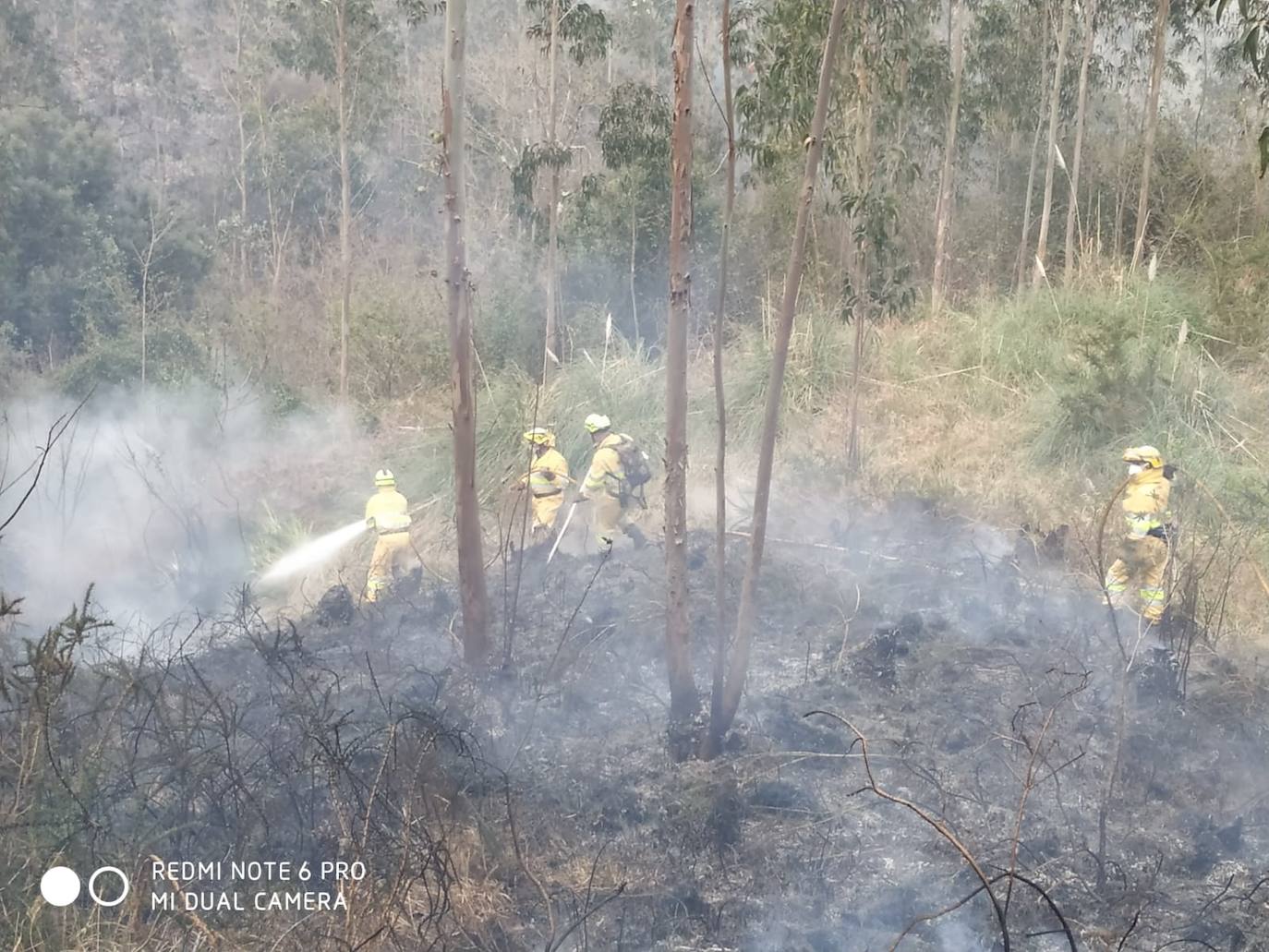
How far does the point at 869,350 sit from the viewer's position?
1331cm

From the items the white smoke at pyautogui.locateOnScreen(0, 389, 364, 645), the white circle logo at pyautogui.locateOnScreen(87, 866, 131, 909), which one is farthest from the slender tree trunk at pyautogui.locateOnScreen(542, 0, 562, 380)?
the white circle logo at pyautogui.locateOnScreen(87, 866, 131, 909)

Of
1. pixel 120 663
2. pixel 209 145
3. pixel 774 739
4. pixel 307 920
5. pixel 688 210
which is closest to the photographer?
pixel 307 920

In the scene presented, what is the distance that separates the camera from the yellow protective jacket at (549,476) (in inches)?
368

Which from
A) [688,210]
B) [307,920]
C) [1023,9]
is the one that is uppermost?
[1023,9]

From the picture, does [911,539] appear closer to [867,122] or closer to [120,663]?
[867,122]

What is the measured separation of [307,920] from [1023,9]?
18.9 m

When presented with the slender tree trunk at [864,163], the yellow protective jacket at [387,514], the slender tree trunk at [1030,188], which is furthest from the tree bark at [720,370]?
the slender tree trunk at [1030,188]

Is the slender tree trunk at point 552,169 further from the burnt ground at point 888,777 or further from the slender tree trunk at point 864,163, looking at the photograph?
the burnt ground at point 888,777

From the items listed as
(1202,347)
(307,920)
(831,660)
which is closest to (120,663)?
(307,920)

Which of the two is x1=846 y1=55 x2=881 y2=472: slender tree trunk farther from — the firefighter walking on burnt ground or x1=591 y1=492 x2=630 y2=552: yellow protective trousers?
the firefighter walking on burnt ground

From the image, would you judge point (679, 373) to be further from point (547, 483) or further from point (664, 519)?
point (547, 483)

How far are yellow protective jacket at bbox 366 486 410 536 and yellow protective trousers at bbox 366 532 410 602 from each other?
0.06 metres

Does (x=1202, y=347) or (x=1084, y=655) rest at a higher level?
(x=1202, y=347)

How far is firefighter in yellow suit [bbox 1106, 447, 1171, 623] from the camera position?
24.0 ft
